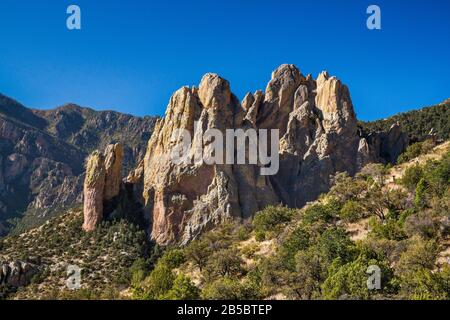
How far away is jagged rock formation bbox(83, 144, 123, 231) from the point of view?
83000 mm

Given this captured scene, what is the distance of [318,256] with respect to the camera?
3428cm

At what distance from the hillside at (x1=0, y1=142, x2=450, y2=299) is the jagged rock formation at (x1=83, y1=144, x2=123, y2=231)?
901 centimetres

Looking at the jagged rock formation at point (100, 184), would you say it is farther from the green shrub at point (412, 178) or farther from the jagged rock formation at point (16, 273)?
the green shrub at point (412, 178)

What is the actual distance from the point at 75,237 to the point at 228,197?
26.8 metres

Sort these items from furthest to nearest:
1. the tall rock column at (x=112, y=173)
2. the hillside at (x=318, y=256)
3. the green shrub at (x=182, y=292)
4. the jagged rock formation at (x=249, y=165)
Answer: the tall rock column at (x=112, y=173) < the jagged rock formation at (x=249, y=165) < the hillside at (x=318, y=256) < the green shrub at (x=182, y=292)

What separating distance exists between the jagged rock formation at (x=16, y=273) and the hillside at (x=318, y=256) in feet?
4.62

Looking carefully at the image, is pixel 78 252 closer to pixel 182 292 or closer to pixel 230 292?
pixel 182 292

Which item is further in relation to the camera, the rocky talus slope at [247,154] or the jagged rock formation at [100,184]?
the jagged rock formation at [100,184]

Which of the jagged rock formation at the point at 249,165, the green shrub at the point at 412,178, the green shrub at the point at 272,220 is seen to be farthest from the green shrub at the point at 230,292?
the jagged rock formation at the point at 249,165

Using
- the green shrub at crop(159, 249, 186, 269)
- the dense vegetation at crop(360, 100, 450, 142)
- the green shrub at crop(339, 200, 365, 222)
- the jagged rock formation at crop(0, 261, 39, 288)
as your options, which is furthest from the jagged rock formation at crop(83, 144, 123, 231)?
the dense vegetation at crop(360, 100, 450, 142)

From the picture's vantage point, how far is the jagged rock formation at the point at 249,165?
8038 cm

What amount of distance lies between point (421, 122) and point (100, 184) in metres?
88.9
